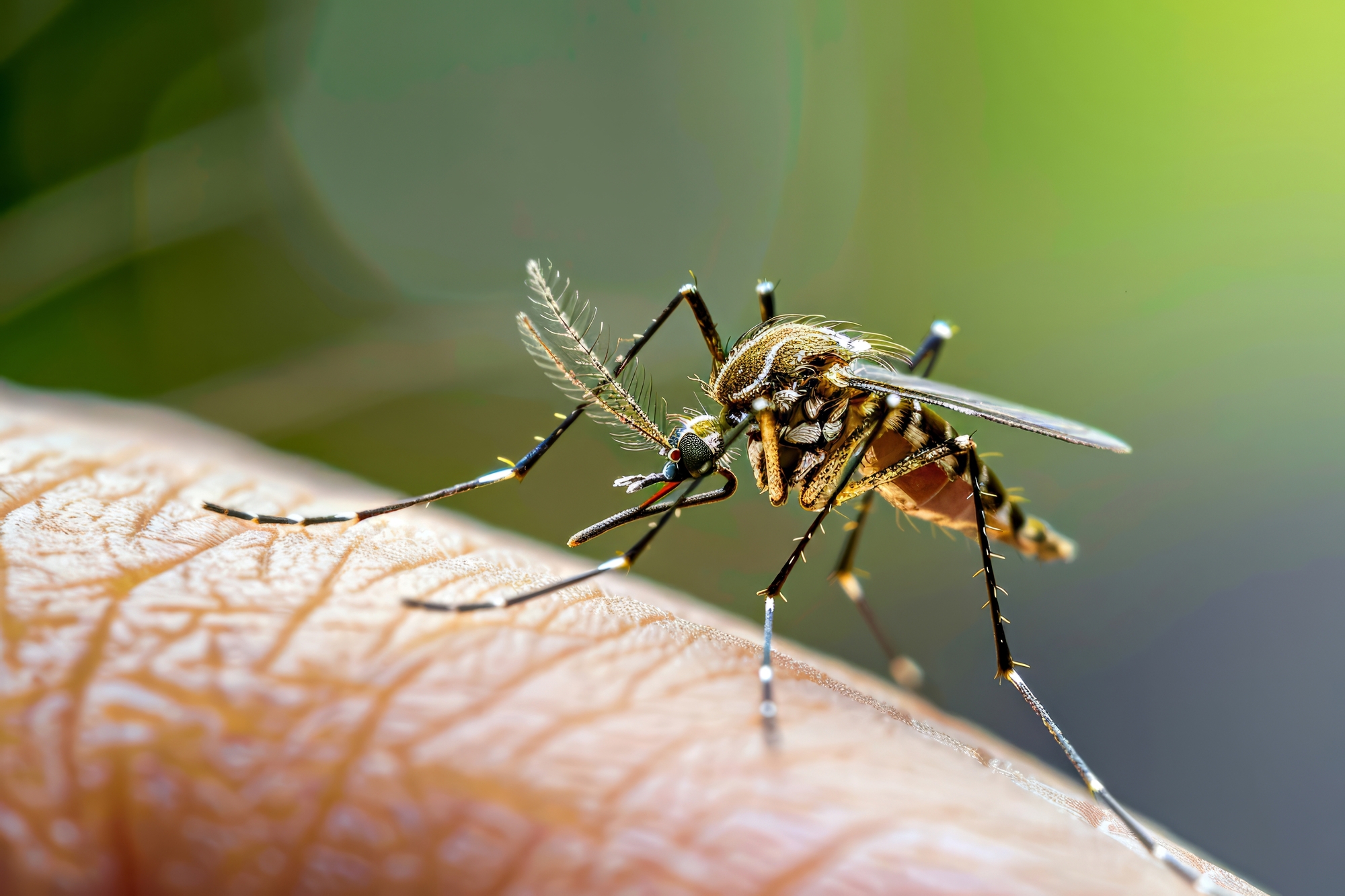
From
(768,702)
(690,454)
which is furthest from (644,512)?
(768,702)

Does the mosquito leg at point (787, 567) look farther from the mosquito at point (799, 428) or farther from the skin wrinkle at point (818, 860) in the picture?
the skin wrinkle at point (818, 860)

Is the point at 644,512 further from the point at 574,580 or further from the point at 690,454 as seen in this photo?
the point at 574,580

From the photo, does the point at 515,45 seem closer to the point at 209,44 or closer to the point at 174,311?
the point at 209,44

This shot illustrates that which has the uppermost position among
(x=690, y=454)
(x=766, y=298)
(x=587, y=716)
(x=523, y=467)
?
(x=766, y=298)

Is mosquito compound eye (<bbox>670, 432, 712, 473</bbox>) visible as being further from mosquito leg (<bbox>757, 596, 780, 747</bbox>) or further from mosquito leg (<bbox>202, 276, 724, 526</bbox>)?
mosquito leg (<bbox>757, 596, 780, 747</bbox>)

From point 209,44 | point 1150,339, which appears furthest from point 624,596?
point 1150,339

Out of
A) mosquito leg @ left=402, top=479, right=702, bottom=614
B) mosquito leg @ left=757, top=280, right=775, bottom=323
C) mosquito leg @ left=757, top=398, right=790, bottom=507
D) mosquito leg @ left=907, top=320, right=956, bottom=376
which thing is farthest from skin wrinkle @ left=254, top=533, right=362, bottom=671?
mosquito leg @ left=907, top=320, right=956, bottom=376

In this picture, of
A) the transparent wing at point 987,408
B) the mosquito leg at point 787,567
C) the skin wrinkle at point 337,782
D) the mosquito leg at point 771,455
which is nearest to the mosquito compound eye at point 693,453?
the mosquito leg at point 771,455
